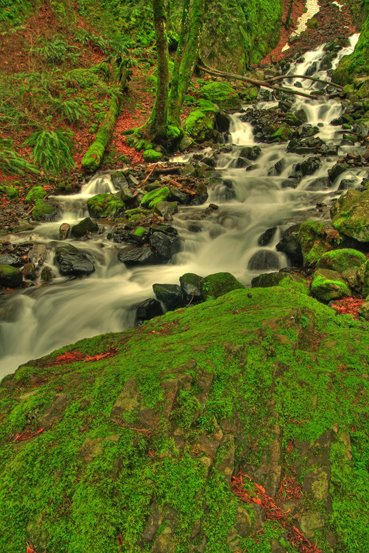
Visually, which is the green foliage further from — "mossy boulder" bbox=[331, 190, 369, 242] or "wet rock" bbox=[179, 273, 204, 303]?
"mossy boulder" bbox=[331, 190, 369, 242]

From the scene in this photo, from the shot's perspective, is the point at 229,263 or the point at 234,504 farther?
the point at 229,263

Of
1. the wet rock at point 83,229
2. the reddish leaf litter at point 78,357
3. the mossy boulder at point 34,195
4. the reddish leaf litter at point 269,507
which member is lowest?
the reddish leaf litter at point 269,507

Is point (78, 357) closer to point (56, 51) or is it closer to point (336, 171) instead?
point (336, 171)

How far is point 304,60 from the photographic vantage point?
28.3 meters

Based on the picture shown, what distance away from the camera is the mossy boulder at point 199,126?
52.1ft

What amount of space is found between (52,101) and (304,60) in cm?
2255

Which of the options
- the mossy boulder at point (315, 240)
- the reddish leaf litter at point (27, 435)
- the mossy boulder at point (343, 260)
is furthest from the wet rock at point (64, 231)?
the reddish leaf litter at point (27, 435)

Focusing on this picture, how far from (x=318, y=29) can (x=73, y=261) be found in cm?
3867

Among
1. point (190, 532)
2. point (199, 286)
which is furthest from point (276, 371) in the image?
point (199, 286)

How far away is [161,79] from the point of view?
42.7 ft

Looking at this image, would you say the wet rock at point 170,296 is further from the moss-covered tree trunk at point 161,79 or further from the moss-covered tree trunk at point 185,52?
the moss-covered tree trunk at point 185,52

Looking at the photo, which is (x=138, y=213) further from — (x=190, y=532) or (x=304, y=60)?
(x=304, y=60)

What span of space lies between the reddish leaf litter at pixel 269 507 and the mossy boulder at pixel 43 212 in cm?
956

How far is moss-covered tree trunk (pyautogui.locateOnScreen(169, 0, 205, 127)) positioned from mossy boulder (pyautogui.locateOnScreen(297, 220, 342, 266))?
30.5ft
